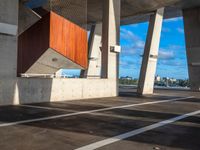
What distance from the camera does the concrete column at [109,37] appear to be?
67.5ft

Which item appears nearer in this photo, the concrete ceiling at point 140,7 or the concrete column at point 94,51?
the concrete ceiling at point 140,7

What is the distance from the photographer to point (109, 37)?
67.6 feet

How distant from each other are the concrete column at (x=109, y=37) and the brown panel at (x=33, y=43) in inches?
192

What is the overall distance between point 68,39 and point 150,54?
10.6m

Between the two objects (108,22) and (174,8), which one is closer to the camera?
(108,22)

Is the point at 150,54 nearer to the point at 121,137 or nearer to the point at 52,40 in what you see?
the point at 52,40

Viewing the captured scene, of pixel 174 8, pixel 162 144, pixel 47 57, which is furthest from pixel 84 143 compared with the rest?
pixel 174 8

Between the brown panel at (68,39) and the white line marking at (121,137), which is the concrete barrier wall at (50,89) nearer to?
the brown panel at (68,39)

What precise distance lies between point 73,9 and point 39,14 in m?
3.35

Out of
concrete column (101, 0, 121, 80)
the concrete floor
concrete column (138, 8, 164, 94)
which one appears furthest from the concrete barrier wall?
concrete column (138, 8, 164, 94)

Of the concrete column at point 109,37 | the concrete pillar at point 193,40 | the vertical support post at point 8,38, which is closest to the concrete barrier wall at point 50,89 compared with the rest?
the vertical support post at point 8,38

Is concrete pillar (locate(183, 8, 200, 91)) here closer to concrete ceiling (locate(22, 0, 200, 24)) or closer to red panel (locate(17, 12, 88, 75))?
concrete ceiling (locate(22, 0, 200, 24))

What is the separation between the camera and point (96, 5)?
26812 mm

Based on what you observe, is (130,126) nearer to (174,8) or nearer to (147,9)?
(147,9)
